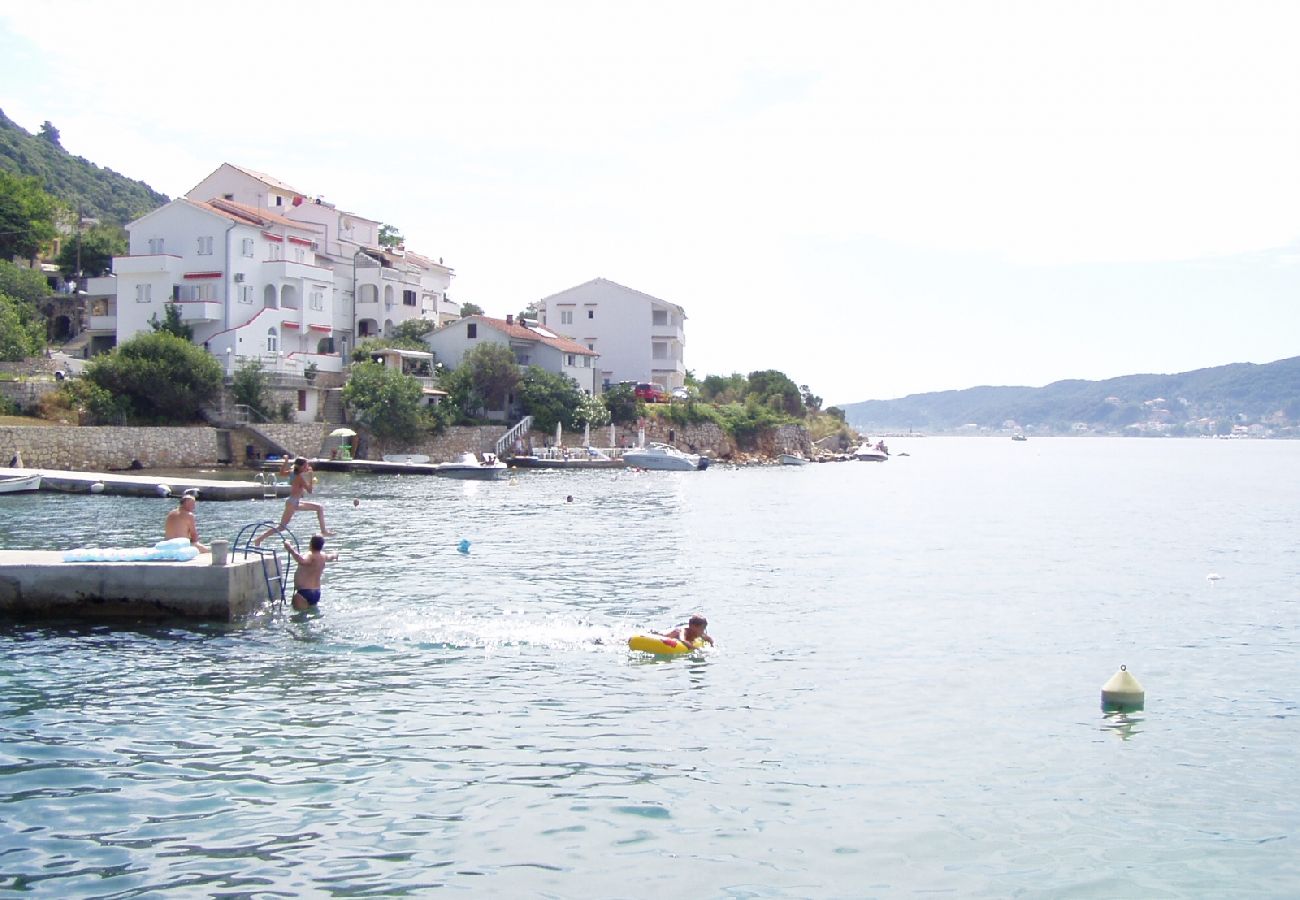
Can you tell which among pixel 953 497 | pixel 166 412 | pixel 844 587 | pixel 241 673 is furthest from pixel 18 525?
pixel 953 497

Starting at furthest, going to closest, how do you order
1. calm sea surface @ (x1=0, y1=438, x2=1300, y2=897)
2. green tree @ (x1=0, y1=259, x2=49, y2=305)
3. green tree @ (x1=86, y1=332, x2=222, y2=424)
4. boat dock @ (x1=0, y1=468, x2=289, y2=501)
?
green tree @ (x1=0, y1=259, x2=49, y2=305)
green tree @ (x1=86, y1=332, x2=222, y2=424)
boat dock @ (x1=0, y1=468, x2=289, y2=501)
calm sea surface @ (x1=0, y1=438, x2=1300, y2=897)

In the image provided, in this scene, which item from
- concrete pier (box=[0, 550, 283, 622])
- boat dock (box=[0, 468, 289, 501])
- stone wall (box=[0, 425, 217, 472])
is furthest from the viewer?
stone wall (box=[0, 425, 217, 472])

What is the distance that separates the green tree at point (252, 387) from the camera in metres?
64.0

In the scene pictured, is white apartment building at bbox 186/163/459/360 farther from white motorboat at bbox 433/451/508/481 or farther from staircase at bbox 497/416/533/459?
white motorboat at bbox 433/451/508/481

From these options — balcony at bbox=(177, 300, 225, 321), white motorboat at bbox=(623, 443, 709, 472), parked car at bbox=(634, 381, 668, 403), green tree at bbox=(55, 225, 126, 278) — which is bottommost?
white motorboat at bbox=(623, 443, 709, 472)

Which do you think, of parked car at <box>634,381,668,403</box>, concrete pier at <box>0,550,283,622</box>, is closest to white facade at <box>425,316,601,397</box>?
parked car at <box>634,381,668,403</box>

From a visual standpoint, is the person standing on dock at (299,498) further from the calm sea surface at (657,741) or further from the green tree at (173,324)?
the green tree at (173,324)

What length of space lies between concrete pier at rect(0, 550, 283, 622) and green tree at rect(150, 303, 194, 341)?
5271 cm

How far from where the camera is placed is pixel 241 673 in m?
15.7

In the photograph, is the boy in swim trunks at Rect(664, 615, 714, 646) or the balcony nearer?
the boy in swim trunks at Rect(664, 615, 714, 646)

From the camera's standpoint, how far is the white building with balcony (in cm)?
6906

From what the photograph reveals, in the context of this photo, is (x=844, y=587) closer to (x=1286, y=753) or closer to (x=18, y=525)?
(x=1286, y=753)

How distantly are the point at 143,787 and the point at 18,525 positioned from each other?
81.6 feet

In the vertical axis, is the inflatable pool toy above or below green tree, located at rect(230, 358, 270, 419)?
below
